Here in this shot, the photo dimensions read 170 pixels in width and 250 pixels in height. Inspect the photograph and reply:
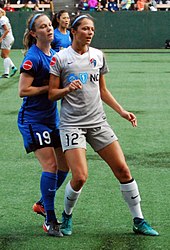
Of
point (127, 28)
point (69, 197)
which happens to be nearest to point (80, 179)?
point (69, 197)

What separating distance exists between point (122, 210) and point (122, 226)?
1.95 ft

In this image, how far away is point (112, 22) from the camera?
36156 millimetres

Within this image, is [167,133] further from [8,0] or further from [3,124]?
[8,0]

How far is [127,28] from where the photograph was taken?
36156mm

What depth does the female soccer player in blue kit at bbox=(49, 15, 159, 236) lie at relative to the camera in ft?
21.9

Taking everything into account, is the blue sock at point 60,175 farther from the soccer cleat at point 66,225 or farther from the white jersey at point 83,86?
the white jersey at point 83,86

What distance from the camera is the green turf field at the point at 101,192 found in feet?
22.0

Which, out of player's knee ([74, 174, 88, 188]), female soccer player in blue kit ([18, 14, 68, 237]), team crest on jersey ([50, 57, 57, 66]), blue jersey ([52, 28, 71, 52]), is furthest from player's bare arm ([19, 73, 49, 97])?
blue jersey ([52, 28, 71, 52])

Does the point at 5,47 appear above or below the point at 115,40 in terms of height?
above

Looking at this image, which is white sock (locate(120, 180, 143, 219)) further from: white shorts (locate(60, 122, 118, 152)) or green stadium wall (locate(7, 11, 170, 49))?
green stadium wall (locate(7, 11, 170, 49))

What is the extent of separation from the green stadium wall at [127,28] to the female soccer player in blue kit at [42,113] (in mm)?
29133

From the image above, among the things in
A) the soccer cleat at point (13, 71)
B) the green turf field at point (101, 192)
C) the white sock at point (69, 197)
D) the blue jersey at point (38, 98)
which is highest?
the blue jersey at point (38, 98)

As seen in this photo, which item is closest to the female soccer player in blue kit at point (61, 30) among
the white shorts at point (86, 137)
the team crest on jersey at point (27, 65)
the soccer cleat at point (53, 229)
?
the team crest on jersey at point (27, 65)

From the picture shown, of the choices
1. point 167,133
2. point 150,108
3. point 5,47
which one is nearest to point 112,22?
point 5,47
